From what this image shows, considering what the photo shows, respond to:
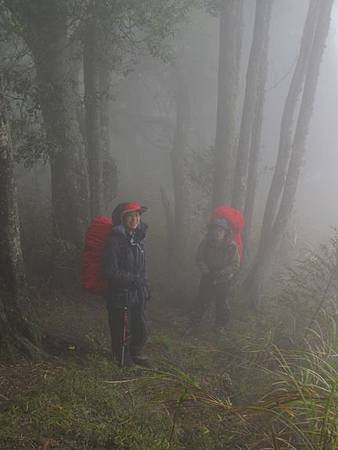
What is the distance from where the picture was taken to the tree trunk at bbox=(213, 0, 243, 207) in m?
9.34

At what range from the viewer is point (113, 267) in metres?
5.67

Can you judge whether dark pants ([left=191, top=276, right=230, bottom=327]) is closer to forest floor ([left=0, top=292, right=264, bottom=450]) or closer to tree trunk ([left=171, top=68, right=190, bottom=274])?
forest floor ([left=0, top=292, right=264, bottom=450])

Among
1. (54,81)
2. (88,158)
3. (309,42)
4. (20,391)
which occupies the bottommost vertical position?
(20,391)

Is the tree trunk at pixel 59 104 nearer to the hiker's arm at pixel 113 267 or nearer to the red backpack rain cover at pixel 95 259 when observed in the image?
the red backpack rain cover at pixel 95 259

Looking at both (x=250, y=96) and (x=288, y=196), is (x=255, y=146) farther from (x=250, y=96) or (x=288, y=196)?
(x=288, y=196)

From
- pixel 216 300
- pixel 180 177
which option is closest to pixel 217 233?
pixel 216 300

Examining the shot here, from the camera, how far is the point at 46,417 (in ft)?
12.8

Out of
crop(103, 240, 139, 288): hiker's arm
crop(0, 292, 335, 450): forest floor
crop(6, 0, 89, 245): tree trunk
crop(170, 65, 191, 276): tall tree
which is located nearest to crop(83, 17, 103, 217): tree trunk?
crop(6, 0, 89, 245): tree trunk

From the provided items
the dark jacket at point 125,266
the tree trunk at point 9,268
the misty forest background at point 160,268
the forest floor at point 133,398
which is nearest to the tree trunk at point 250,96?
the misty forest background at point 160,268

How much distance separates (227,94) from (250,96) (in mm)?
456

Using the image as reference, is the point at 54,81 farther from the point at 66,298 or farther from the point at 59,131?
the point at 66,298

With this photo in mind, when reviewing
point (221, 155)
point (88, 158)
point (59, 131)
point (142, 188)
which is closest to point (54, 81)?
point (59, 131)

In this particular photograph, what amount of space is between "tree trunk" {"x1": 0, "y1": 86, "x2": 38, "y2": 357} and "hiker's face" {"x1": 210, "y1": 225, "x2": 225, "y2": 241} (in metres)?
3.28

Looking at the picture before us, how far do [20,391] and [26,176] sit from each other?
51.7 ft
